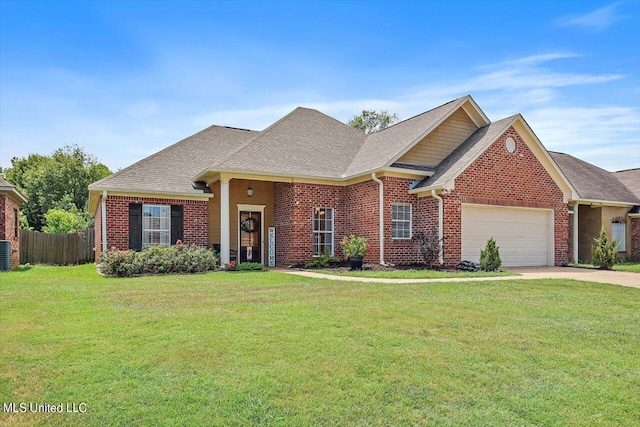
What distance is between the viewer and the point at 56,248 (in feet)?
72.0

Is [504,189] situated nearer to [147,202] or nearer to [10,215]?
[147,202]

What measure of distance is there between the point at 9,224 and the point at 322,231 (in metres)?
12.1

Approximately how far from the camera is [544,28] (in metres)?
13.4

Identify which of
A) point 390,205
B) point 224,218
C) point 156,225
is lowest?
A: point 156,225

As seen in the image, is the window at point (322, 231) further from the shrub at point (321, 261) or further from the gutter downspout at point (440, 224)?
the gutter downspout at point (440, 224)

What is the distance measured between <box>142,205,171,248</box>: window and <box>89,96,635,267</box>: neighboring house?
0.03m

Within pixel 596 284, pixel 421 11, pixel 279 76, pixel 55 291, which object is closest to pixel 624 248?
pixel 596 284

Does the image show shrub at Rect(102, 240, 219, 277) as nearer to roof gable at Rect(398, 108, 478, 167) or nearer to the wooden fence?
roof gable at Rect(398, 108, 478, 167)

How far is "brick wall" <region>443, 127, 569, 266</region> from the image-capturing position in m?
15.4

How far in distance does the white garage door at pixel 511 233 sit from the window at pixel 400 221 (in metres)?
1.87

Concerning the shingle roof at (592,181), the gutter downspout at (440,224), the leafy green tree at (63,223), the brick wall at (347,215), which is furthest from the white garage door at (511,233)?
the leafy green tree at (63,223)

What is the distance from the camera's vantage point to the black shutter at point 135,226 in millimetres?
15703

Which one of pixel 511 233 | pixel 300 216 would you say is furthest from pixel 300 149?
pixel 511 233

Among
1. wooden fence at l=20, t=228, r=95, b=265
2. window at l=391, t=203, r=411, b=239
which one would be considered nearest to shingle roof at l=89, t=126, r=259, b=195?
window at l=391, t=203, r=411, b=239
